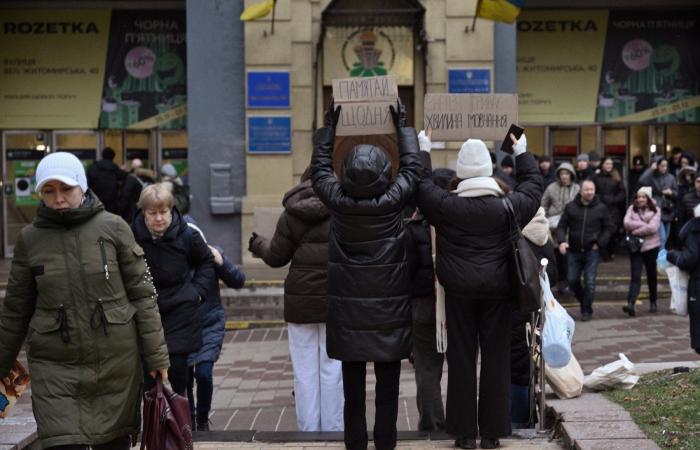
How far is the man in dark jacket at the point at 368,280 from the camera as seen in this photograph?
612 centimetres

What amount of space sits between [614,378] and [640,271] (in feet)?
21.0

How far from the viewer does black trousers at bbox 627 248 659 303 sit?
1378 cm

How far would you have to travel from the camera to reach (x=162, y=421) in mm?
5547

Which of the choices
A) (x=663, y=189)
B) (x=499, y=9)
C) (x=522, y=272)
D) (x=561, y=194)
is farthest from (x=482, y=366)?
(x=663, y=189)

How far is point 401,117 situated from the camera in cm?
679

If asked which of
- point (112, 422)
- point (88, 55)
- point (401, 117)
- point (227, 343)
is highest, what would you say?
point (88, 55)

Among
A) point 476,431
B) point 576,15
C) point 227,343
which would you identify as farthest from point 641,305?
point 476,431

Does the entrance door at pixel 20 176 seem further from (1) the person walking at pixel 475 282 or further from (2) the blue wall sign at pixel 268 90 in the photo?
(1) the person walking at pixel 475 282

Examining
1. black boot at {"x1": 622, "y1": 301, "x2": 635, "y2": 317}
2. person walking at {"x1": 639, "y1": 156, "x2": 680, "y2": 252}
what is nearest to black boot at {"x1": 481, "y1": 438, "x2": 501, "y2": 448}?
black boot at {"x1": 622, "y1": 301, "x2": 635, "y2": 317}

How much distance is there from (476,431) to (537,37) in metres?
13.8

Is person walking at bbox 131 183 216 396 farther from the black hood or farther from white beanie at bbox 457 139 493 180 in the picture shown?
white beanie at bbox 457 139 493 180

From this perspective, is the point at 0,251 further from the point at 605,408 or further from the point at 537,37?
the point at 605,408

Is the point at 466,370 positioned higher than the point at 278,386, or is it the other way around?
the point at 466,370

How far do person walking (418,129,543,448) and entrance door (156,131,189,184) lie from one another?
42.7 ft
